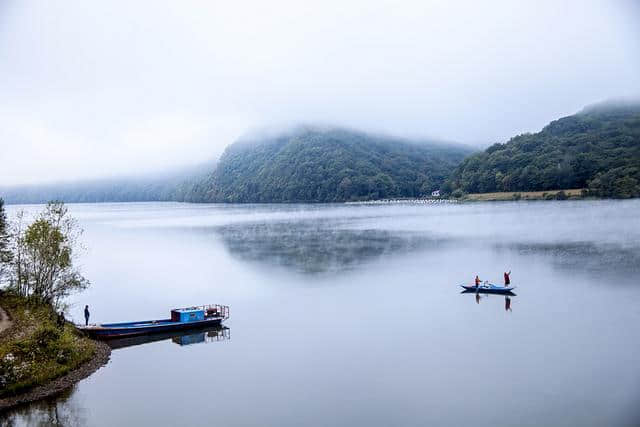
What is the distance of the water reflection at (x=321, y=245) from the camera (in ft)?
146

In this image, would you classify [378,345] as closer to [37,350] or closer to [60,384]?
[60,384]

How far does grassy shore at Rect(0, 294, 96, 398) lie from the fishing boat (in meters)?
1.02

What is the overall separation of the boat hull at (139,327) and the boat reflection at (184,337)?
0.19 meters

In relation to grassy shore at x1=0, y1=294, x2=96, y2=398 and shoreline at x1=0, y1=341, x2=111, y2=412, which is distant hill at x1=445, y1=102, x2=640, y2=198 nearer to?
shoreline at x1=0, y1=341, x2=111, y2=412

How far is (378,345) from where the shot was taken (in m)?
21.0

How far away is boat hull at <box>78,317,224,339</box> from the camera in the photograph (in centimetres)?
2350

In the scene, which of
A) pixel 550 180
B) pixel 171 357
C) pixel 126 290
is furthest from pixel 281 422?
pixel 550 180

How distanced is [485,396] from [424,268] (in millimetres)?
24068

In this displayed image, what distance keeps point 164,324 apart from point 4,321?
643cm

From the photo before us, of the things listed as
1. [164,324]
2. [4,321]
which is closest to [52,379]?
[4,321]

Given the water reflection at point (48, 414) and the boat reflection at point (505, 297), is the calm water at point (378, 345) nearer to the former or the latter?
the water reflection at point (48, 414)

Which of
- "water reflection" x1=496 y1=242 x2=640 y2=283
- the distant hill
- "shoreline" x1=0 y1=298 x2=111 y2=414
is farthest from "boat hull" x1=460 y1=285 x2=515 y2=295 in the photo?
the distant hill

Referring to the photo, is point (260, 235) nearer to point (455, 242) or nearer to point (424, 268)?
point (455, 242)

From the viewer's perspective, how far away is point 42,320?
69.4 ft
